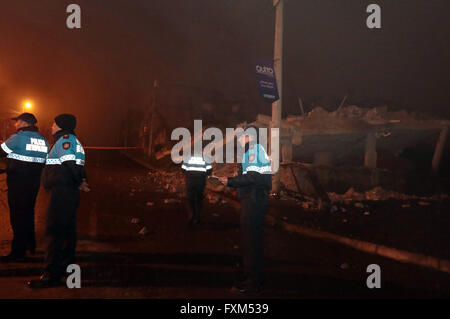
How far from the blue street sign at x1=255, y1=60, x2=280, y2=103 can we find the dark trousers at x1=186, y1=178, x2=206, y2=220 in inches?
141

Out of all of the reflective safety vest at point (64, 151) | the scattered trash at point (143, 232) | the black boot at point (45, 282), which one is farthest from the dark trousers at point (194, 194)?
the black boot at point (45, 282)

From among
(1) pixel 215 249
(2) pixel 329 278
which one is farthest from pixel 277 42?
(2) pixel 329 278

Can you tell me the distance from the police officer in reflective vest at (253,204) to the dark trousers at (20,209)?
2.82m

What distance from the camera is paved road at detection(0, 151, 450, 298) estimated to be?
4.47 m

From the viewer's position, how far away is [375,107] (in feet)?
62.8

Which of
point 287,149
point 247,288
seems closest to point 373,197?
point 287,149

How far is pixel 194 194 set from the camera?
8.21 metres

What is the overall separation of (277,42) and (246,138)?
7.63 metres

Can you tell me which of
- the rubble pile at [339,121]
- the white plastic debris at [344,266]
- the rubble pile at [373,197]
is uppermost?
the rubble pile at [339,121]

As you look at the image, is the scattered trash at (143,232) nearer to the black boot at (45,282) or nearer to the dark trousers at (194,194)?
the dark trousers at (194,194)

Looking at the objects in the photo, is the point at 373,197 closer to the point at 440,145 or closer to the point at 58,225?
the point at 440,145

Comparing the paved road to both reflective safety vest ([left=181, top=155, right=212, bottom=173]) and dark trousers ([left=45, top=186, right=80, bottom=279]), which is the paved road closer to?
dark trousers ([left=45, top=186, right=80, bottom=279])

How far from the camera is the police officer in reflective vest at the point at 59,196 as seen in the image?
174 inches
